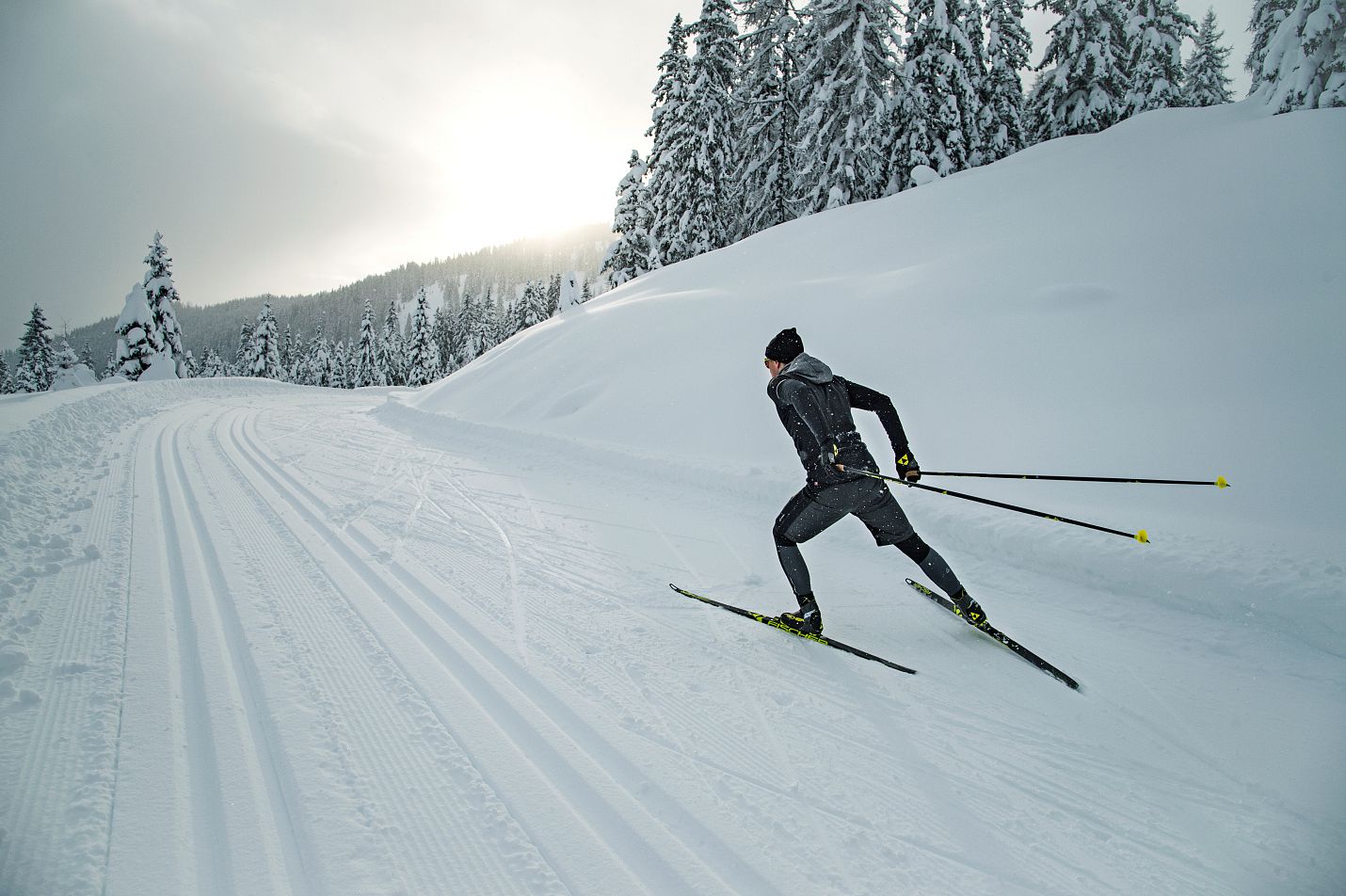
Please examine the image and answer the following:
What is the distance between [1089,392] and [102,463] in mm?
13245

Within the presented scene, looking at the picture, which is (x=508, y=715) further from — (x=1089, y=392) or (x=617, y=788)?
(x=1089, y=392)

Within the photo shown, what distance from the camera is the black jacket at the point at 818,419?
3594 mm

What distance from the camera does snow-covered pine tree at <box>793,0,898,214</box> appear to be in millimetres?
19547

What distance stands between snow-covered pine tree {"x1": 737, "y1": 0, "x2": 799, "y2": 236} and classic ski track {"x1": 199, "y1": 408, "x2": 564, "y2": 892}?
2610 cm

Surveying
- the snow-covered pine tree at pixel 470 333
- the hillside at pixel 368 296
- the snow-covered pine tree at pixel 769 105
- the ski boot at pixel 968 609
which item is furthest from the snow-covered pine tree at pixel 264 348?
the hillside at pixel 368 296

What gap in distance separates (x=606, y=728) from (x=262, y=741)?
169 centimetres

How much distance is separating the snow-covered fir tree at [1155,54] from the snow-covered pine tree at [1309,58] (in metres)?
10.6

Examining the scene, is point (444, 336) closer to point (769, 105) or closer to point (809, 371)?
point (769, 105)

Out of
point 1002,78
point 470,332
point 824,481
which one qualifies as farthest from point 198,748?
point 470,332

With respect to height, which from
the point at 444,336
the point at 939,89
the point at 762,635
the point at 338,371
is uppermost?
the point at 444,336

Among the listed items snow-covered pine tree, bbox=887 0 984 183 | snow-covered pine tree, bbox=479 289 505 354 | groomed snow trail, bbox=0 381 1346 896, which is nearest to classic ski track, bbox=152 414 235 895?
groomed snow trail, bbox=0 381 1346 896

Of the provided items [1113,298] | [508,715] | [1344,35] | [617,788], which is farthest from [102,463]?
[1344,35]

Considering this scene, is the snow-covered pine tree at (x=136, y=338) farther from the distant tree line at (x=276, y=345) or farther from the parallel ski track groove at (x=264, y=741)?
the parallel ski track groove at (x=264, y=741)

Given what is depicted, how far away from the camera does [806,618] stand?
3.79m
